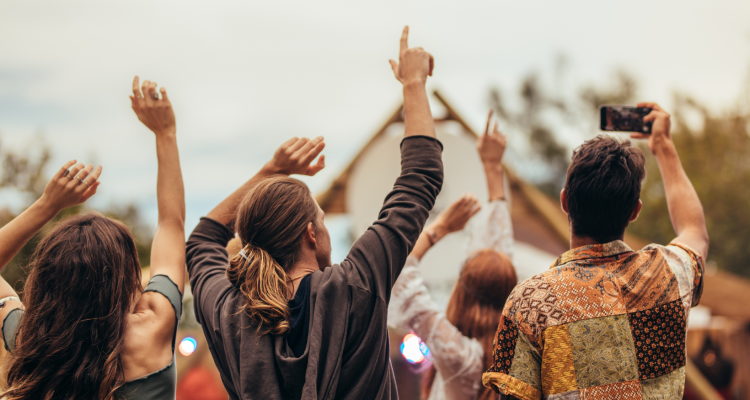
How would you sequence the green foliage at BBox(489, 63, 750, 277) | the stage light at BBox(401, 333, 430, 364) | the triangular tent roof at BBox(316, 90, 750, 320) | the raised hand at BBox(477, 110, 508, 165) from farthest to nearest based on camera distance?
the green foliage at BBox(489, 63, 750, 277) → the triangular tent roof at BBox(316, 90, 750, 320) → the stage light at BBox(401, 333, 430, 364) → the raised hand at BBox(477, 110, 508, 165)

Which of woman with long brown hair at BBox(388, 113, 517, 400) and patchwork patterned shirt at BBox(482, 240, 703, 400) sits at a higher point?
patchwork patterned shirt at BBox(482, 240, 703, 400)

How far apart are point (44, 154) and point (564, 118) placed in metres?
23.6

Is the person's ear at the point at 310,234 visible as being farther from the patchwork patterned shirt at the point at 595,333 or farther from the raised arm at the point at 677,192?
the raised arm at the point at 677,192

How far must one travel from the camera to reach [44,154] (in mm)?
8609

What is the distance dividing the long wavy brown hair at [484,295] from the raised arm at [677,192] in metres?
0.58

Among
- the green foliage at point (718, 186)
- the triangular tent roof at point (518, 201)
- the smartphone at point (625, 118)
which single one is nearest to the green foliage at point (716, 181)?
the green foliage at point (718, 186)

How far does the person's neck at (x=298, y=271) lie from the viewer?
1336mm

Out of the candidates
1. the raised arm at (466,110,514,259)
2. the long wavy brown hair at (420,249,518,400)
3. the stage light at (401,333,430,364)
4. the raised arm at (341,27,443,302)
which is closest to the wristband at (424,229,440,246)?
the long wavy brown hair at (420,249,518,400)

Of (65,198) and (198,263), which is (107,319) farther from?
(65,198)

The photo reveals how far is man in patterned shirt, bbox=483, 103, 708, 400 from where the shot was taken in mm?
1260

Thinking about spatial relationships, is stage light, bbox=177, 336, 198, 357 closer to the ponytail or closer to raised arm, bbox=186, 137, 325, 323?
raised arm, bbox=186, 137, 325, 323

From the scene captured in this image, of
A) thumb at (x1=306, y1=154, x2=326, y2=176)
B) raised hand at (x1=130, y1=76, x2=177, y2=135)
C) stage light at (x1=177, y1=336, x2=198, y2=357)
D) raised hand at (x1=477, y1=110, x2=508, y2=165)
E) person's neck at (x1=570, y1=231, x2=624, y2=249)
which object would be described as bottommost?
stage light at (x1=177, y1=336, x2=198, y2=357)

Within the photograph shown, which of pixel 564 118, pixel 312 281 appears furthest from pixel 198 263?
pixel 564 118

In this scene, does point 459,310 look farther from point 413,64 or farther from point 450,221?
point 413,64
